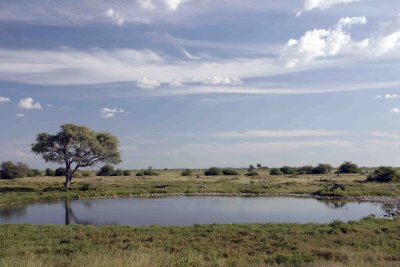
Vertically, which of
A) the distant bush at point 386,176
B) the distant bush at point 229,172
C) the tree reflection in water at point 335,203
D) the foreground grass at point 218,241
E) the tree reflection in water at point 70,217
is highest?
the distant bush at point 229,172

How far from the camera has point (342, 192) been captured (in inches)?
2151

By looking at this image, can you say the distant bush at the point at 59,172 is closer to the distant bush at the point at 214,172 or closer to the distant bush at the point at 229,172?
the distant bush at the point at 214,172

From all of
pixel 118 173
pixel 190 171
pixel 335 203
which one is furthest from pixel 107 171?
pixel 335 203

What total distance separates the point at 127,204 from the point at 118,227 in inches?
742

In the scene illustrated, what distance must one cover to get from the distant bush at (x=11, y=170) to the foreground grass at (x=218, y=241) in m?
70.1

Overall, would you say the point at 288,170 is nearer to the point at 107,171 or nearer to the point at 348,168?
the point at 348,168

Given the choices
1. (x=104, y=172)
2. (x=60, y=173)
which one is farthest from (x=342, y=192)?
(x=60, y=173)

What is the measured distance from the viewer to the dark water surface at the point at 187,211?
114 feet

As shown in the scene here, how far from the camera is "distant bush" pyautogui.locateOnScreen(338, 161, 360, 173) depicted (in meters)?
111

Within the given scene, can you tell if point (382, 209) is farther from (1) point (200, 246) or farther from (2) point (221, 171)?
(2) point (221, 171)

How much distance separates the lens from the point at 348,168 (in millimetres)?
112250

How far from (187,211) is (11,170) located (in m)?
65.8

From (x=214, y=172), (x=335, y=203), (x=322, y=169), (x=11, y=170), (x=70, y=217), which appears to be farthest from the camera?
(x=322, y=169)

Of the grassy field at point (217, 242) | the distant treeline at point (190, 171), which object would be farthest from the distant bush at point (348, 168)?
the grassy field at point (217, 242)
